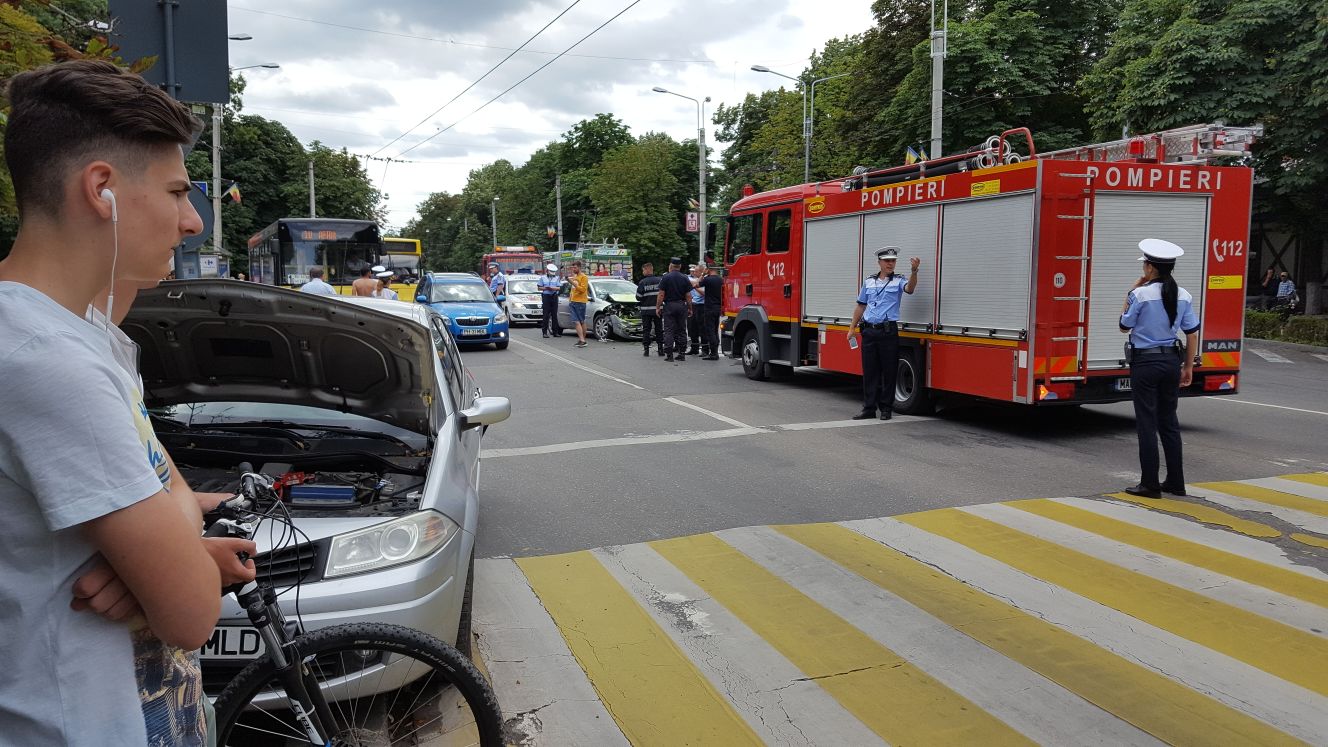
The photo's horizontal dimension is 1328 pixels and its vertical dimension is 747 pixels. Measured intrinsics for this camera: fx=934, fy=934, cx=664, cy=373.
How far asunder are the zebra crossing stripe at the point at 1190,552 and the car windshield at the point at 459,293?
54.2 ft

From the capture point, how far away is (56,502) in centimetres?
125

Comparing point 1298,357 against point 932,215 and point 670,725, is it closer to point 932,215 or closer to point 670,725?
point 932,215

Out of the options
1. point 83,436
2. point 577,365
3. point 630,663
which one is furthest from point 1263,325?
point 83,436

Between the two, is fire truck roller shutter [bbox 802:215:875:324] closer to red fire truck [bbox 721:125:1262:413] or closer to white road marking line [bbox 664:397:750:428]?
red fire truck [bbox 721:125:1262:413]

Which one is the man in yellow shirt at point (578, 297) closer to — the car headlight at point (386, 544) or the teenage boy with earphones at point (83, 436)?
the car headlight at point (386, 544)

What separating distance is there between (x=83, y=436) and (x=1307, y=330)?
1019 inches

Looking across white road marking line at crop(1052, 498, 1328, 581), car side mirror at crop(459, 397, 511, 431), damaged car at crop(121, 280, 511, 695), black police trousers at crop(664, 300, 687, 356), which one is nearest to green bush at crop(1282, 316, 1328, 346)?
black police trousers at crop(664, 300, 687, 356)

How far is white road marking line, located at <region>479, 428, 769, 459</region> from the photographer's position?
9164 mm

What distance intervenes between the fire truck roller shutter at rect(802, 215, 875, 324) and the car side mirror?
7.86m

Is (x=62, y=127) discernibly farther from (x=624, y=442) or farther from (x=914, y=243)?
(x=914, y=243)

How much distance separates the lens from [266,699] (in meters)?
2.45

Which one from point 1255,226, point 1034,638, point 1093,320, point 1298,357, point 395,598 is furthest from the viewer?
point 1255,226

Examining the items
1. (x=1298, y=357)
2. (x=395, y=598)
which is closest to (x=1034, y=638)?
(x=395, y=598)

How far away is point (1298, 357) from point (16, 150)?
22665 millimetres
